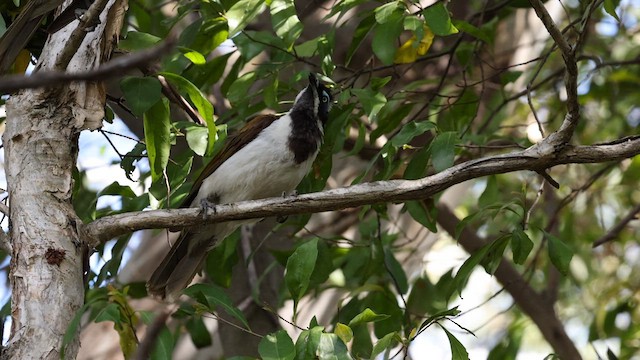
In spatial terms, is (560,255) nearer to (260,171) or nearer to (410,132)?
(410,132)

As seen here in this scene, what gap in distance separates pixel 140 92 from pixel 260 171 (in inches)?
47.6

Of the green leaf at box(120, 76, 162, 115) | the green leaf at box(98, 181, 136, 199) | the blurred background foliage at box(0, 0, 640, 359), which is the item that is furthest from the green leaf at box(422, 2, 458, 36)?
the green leaf at box(98, 181, 136, 199)

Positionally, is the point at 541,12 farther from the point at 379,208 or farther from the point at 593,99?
the point at 593,99

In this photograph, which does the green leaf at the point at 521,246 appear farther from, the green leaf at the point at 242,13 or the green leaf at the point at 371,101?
the green leaf at the point at 242,13

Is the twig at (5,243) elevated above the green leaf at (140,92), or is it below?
below

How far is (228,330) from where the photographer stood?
18.0 ft

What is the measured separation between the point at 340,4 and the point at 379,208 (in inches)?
42.0

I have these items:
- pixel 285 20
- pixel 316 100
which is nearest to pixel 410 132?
pixel 285 20

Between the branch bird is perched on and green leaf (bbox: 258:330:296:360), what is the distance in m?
1.27

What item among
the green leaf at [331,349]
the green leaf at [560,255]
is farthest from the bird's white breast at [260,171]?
the green leaf at [331,349]

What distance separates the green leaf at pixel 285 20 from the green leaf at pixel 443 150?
2.52 ft

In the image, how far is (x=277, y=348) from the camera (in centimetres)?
297

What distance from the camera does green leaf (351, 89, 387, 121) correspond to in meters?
3.94

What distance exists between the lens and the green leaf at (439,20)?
3.73 metres
